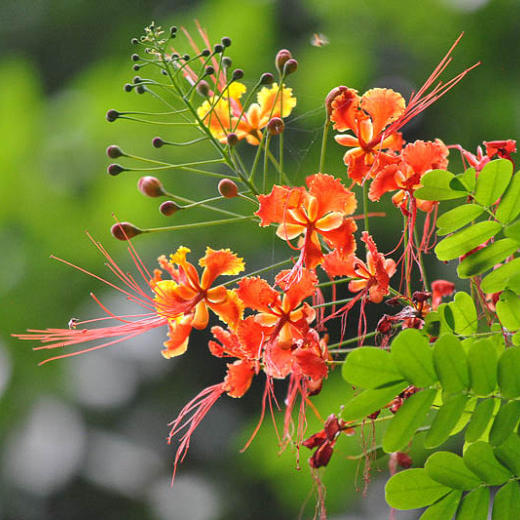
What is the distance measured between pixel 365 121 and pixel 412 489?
0.55 meters

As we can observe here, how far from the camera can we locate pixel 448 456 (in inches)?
32.1

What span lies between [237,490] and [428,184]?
3082mm

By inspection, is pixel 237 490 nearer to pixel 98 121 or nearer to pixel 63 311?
pixel 63 311

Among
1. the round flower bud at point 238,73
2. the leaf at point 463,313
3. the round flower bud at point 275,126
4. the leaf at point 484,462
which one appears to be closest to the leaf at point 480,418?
the leaf at point 484,462

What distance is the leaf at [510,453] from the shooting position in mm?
792

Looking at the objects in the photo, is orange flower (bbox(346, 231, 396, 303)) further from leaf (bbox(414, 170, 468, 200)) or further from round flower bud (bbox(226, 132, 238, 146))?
round flower bud (bbox(226, 132, 238, 146))

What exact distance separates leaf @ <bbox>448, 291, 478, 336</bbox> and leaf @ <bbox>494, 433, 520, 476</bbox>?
0.17 meters

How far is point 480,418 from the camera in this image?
818 mm

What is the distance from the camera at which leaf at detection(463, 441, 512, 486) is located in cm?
80

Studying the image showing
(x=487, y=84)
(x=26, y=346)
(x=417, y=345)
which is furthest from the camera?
(x=487, y=84)

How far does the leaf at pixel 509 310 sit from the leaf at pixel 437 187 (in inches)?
5.8

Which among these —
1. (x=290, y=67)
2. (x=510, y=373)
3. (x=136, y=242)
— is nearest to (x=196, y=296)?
(x=290, y=67)

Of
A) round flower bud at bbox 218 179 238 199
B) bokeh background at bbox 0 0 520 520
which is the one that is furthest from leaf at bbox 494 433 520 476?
bokeh background at bbox 0 0 520 520

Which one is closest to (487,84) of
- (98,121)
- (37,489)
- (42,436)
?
(98,121)
